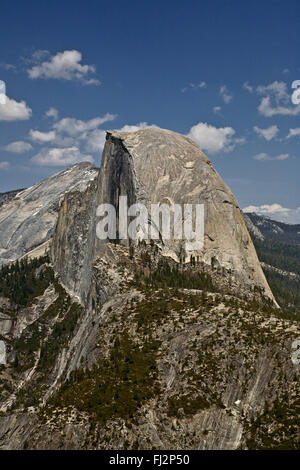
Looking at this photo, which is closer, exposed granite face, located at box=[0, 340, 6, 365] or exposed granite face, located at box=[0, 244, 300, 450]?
exposed granite face, located at box=[0, 244, 300, 450]

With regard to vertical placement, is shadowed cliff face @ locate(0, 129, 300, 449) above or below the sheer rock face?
below

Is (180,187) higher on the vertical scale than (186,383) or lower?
higher

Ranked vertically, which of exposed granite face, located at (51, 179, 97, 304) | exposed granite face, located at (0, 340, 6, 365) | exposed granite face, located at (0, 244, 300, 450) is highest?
exposed granite face, located at (51, 179, 97, 304)

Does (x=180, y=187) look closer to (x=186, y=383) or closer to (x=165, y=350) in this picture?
(x=165, y=350)
